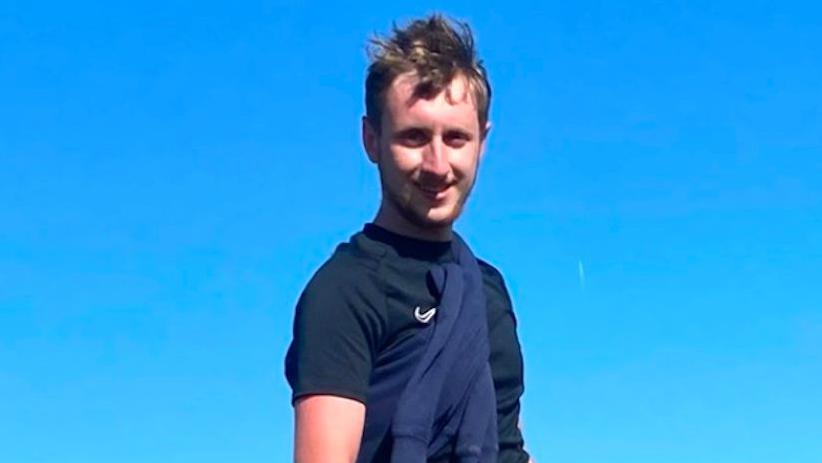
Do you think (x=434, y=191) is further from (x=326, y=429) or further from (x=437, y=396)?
(x=326, y=429)

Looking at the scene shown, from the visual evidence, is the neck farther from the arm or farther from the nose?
the arm

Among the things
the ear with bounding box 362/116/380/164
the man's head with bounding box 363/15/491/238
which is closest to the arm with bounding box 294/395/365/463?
the man's head with bounding box 363/15/491/238

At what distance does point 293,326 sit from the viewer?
22.4ft

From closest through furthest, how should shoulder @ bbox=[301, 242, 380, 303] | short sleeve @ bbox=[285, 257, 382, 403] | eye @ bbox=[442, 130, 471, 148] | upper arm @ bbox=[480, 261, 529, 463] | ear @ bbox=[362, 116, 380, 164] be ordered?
short sleeve @ bbox=[285, 257, 382, 403] → shoulder @ bbox=[301, 242, 380, 303] → eye @ bbox=[442, 130, 471, 148] → ear @ bbox=[362, 116, 380, 164] → upper arm @ bbox=[480, 261, 529, 463]

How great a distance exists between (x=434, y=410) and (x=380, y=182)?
120 centimetres

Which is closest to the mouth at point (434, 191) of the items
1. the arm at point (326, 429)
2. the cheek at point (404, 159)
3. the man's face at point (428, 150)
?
the man's face at point (428, 150)

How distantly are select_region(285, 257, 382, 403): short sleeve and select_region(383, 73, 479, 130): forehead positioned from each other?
775 mm

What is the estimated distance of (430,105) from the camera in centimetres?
680

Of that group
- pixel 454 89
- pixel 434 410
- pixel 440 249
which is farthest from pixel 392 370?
pixel 454 89

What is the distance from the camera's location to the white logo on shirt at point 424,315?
6.82 m

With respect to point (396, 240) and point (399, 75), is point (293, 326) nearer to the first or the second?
point (396, 240)

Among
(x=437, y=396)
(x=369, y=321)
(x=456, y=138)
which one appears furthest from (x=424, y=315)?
(x=456, y=138)

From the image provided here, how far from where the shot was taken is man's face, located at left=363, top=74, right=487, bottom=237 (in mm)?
6801

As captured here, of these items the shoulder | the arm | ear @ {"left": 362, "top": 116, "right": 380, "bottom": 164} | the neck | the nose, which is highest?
ear @ {"left": 362, "top": 116, "right": 380, "bottom": 164}
